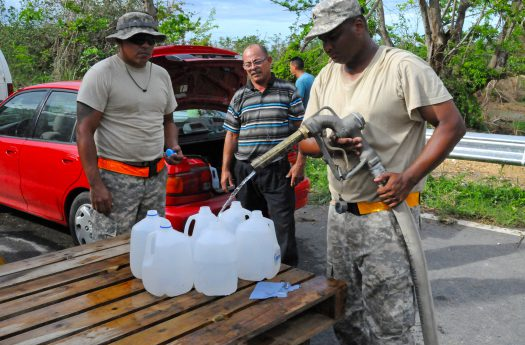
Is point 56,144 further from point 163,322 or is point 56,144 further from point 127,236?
point 163,322

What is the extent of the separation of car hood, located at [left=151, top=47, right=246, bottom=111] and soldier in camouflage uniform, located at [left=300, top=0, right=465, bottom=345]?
2005 mm

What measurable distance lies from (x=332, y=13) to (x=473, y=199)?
176 inches

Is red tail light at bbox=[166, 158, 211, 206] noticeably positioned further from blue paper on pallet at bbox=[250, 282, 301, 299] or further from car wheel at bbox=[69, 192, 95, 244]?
blue paper on pallet at bbox=[250, 282, 301, 299]

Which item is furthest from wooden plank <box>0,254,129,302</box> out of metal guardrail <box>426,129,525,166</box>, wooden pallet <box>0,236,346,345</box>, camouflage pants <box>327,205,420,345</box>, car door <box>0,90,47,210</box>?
metal guardrail <box>426,129,525,166</box>

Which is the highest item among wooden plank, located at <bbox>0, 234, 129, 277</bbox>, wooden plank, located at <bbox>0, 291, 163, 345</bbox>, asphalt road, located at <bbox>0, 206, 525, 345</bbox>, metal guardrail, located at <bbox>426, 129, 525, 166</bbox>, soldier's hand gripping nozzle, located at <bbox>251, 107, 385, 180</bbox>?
Result: soldier's hand gripping nozzle, located at <bbox>251, 107, 385, 180</bbox>

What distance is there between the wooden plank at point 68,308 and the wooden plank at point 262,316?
18.2 inches

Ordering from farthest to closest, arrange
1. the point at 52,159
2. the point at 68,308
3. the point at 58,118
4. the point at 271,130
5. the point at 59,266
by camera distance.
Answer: the point at 58,118
the point at 52,159
the point at 271,130
the point at 59,266
the point at 68,308

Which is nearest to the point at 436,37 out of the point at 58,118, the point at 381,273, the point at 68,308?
the point at 58,118

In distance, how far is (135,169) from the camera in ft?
10.8

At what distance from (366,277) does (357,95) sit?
2.70ft

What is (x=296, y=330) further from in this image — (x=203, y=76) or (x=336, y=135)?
(x=203, y=76)

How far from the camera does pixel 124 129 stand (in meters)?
3.22

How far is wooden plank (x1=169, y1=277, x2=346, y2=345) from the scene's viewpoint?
175 centimetres

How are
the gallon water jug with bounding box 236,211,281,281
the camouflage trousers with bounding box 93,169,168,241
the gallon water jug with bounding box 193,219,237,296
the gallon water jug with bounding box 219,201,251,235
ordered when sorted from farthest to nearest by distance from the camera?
1. the camouflage trousers with bounding box 93,169,168,241
2. the gallon water jug with bounding box 219,201,251,235
3. the gallon water jug with bounding box 236,211,281,281
4. the gallon water jug with bounding box 193,219,237,296
